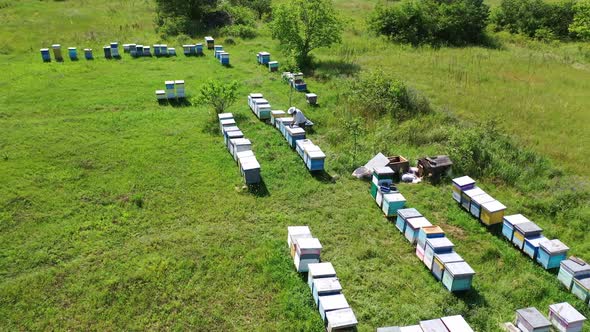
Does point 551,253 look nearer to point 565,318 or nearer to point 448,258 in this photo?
point 565,318

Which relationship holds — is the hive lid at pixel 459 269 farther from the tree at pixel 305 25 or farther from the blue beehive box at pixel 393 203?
the tree at pixel 305 25

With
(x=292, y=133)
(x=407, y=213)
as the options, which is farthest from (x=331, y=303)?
(x=292, y=133)

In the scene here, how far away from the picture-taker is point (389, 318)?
743 centimetres

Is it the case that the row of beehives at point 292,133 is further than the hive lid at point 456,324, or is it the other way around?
the row of beehives at point 292,133

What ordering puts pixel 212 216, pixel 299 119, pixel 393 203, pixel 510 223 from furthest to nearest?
pixel 299 119, pixel 212 216, pixel 393 203, pixel 510 223

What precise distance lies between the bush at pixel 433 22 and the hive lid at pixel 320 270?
22.3 m

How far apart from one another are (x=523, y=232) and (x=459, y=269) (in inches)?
78.9

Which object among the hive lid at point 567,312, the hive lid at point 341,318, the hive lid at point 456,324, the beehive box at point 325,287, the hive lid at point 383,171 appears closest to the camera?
the hive lid at point 456,324

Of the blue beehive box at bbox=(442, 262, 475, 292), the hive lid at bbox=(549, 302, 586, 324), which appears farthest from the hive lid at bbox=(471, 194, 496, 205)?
the hive lid at bbox=(549, 302, 586, 324)

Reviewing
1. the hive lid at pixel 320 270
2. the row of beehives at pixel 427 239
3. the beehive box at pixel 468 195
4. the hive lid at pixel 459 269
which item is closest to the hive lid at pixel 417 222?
the row of beehives at pixel 427 239

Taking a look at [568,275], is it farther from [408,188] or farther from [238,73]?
[238,73]

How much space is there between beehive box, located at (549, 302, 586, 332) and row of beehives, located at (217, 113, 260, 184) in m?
6.69

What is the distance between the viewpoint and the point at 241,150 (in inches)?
470

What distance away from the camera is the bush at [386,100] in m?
15.3
